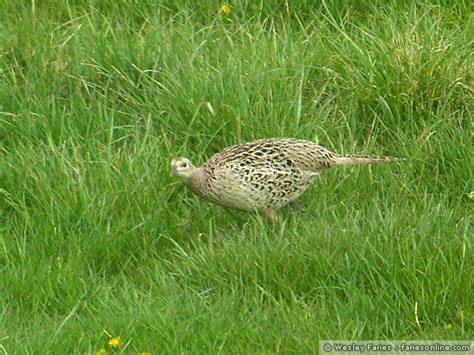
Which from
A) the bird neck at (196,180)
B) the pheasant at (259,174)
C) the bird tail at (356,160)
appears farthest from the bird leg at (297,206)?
the bird neck at (196,180)

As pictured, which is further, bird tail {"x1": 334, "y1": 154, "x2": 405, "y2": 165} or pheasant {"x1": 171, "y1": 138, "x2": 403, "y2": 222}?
bird tail {"x1": 334, "y1": 154, "x2": 405, "y2": 165}

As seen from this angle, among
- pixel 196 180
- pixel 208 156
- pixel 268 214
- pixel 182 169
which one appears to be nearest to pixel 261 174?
pixel 268 214

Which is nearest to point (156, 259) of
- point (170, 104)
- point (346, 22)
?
point (170, 104)

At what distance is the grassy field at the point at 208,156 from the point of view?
8.24 metres

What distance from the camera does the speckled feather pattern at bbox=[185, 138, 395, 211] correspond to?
9430mm

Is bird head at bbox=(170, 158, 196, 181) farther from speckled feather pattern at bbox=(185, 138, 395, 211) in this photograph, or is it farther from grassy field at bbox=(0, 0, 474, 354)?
grassy field at bbox=(0, 0, 474, 354)

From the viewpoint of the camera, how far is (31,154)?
9.71 metres

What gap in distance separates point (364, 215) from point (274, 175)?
2.27 ft

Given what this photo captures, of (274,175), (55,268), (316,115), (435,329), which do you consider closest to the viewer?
(435,329)

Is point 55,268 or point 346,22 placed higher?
point 346,22

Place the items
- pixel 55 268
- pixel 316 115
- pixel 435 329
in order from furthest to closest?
pixel 316 115 → pixel 55 268 → pixel 435 329

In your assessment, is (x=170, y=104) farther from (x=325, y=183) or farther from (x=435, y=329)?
(x=435, y=329)

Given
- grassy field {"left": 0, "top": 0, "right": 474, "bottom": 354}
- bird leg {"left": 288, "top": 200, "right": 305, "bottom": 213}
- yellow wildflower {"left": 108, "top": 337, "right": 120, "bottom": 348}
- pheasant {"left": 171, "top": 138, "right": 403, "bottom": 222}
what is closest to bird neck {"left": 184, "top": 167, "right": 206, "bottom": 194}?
pheasant {"left": 171, "top": 138, "right": 403, "bottom": 222}

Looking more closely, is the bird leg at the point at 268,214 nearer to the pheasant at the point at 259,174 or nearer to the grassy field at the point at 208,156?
the pheasant at the point at 259,174
